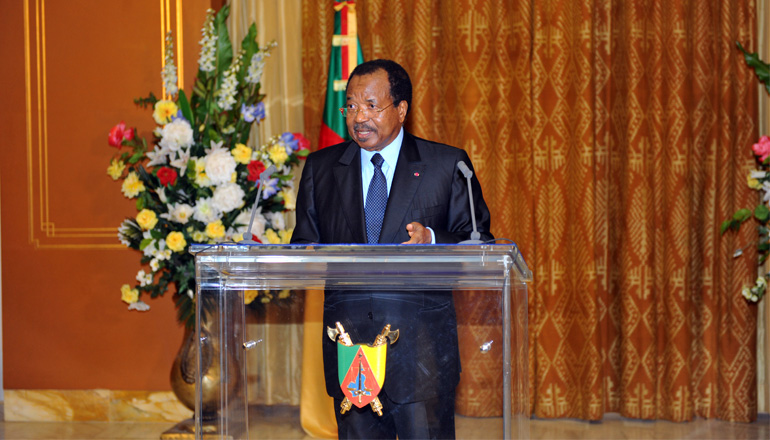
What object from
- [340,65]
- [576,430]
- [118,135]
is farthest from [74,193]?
[576,430]

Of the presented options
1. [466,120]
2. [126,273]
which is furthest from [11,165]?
[466,120]

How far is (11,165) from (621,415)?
4015mm

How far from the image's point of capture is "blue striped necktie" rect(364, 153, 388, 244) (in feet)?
7.88

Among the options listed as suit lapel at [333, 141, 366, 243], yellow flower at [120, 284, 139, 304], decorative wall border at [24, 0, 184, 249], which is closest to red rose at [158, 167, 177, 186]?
yellow flower at [120, 284, 139, 304]

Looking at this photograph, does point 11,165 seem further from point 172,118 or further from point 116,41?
point 172,118

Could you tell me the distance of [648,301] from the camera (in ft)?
14.6

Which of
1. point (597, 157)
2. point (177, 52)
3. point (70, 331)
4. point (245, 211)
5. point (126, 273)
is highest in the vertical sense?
point (177, 52)

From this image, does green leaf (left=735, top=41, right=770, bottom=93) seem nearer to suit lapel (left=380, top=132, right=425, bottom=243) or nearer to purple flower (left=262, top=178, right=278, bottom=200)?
suit lapel (left=380, top=132, right=425, bottom=243)

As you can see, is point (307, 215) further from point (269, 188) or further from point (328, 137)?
point (328, 137)

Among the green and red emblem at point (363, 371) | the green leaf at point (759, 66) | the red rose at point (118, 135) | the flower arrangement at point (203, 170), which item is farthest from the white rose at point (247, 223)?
the green leaf at point (759, 66)

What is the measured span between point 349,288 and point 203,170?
2.25 metres

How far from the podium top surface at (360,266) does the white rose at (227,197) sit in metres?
1.98

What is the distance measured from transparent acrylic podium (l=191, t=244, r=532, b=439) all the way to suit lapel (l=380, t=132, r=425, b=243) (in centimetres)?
51

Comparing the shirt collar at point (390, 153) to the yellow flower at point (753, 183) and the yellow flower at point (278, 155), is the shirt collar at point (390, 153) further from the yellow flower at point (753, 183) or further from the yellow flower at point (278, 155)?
the yellow flower at point (753, 183)
